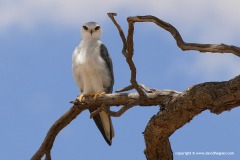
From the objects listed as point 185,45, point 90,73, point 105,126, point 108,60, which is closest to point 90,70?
point 90,73

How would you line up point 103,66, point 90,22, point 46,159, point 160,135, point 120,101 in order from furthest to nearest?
point 90,22, point 103,66, point 46,159, point 120,101, point 160,135

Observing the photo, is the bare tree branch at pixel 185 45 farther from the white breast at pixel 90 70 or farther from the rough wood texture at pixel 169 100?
the white breast at pixel 90 70

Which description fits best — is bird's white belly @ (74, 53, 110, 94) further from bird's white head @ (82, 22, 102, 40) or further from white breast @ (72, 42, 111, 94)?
bird's white head @ (82, 22, 102, 40)

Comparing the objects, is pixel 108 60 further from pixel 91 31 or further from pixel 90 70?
pixel 91 31

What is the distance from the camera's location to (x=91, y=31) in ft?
30.1

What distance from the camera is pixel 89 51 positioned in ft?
28.1

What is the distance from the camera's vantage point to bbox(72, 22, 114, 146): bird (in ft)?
27.3

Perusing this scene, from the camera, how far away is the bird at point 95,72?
328 inches

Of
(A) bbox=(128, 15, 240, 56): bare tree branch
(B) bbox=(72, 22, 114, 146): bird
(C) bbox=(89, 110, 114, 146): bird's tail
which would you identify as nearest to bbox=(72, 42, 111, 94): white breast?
(B) bbox=(72, 22, 114, 146): bird

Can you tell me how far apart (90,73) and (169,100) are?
2795mm

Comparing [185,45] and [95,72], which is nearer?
[185,45]

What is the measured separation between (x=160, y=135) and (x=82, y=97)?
1.89 m

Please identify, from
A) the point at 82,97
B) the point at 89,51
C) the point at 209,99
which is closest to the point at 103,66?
the point at 89,51

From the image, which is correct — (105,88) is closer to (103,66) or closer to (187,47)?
(103,66)
